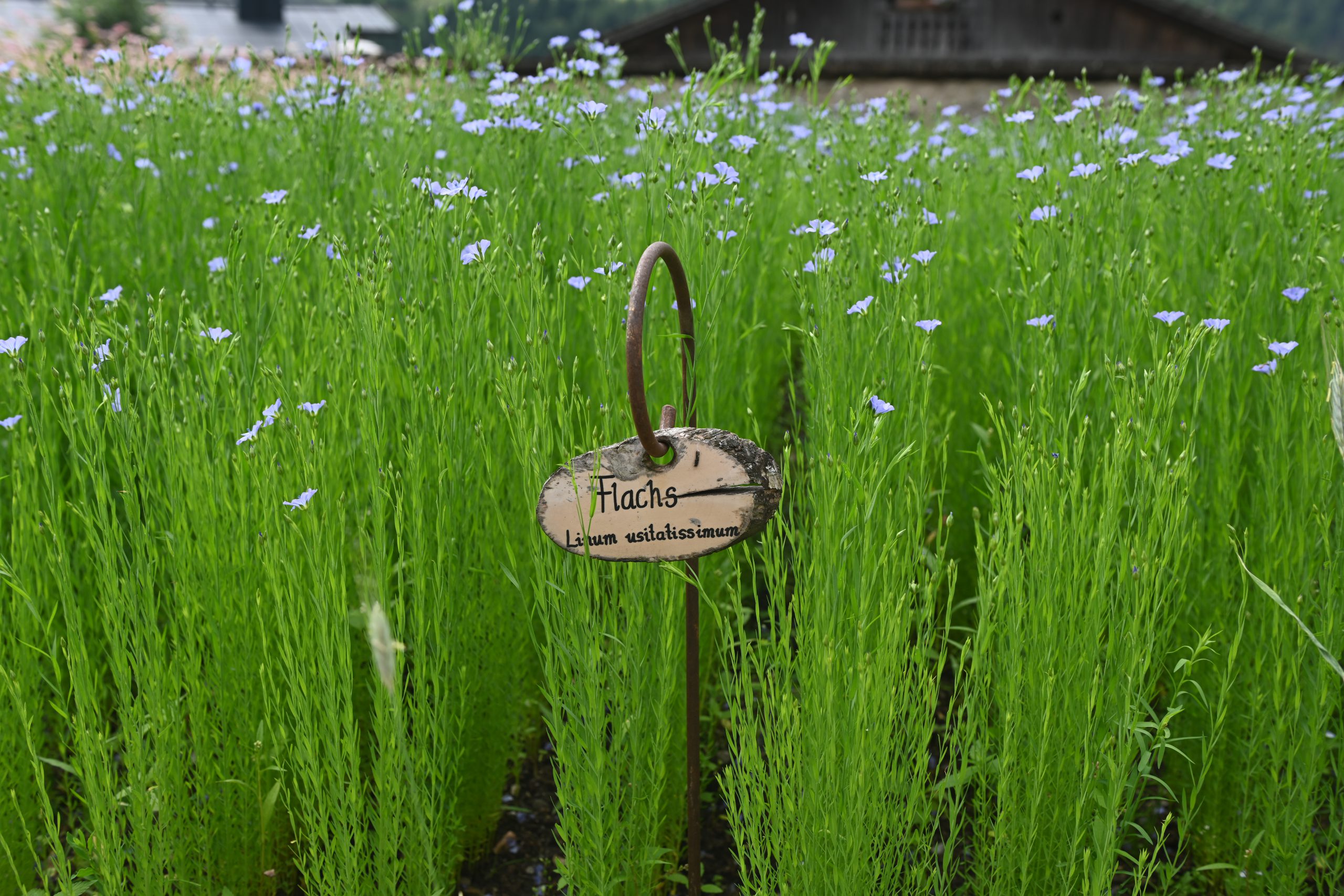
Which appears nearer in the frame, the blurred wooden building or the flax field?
the flax field

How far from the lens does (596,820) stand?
1647 mm

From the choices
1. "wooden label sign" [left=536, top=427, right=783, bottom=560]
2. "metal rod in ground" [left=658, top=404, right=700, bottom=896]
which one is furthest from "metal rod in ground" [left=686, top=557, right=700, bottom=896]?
"wooden label sign" [left=536, top=427, right=783, bottom=560]

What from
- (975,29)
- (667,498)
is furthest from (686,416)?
(975,29)

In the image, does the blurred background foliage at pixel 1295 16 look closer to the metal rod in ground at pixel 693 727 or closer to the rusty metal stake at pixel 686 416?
the rusty metal stake at pixel 686 416

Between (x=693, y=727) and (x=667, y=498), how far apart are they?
43 centimetres

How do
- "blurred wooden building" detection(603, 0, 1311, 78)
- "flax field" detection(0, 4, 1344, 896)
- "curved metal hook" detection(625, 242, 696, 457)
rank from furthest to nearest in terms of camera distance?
"blurred wooden building" detection(603, 0, 1311, 78), "flax field" detection(0, 4, 1344, 896), "curved metal hook" detection(625, 242, 696, 457)

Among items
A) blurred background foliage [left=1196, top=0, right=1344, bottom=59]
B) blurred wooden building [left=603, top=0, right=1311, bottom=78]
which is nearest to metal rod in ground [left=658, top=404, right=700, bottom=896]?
blurred wooden building [left=603, top=0, right=1311, bottom=78]

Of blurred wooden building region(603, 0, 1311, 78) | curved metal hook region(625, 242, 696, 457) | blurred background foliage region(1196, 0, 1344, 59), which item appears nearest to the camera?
curved metal hook region(625, 242, 696, 457)

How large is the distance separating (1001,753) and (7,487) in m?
2.39

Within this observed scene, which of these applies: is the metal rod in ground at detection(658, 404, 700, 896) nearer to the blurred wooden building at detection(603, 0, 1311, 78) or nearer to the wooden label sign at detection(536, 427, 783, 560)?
the wooden label sign at detection(536, 427, 783, 560)

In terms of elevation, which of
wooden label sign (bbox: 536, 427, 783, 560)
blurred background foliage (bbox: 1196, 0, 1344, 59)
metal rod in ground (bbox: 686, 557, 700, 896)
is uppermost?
blurred background foliage (bbox: 1196, 0, 1344, 59)

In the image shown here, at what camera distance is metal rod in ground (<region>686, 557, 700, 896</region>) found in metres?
1.64

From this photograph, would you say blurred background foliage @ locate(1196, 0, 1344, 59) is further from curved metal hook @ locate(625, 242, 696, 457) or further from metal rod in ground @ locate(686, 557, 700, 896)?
metal rod in ground @ locate(686, 557, 700, 896)

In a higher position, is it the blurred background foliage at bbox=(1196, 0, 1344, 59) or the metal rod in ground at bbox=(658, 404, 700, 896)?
the blurred background foliage at bbox=(1196, 0, 1344, 59)
